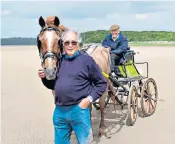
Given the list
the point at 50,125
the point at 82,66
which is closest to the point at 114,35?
the point at 50,125

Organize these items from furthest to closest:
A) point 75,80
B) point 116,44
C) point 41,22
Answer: point 116,44 < point 41,22 < point 75,80

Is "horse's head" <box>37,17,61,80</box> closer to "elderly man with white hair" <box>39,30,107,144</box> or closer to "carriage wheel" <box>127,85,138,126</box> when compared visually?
"elderly man with white hair" <box>39,30,107,144</box>

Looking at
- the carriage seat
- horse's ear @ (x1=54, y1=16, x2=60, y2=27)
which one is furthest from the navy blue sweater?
the carriage seat

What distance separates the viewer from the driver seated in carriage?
8195 mm

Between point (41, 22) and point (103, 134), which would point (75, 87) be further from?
point (103, 134)

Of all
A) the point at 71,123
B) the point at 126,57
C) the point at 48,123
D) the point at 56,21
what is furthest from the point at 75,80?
the point at 48,123

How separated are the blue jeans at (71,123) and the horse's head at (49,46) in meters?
0.42

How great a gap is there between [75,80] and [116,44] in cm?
450

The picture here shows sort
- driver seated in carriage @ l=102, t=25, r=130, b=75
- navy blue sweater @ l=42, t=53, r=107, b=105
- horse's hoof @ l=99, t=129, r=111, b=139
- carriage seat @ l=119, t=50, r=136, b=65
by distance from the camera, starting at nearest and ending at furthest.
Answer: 1. navy blue sweater @ l=42, t=53, r=107, b=105
2. horse's hoof @ l=99, t=129, r=111, b=139
3. driver seated in carriage @ l=102, t=25, r=130, b=75
4. carriage seat @ l=119, t=50, r=136, b=65

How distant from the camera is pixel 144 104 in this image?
898 cm

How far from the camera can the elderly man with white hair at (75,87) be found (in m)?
3.93

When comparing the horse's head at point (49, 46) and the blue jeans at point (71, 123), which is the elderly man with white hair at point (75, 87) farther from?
the horse's head at point (49, 46)

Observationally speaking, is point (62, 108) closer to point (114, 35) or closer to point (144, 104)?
point (114, 35)

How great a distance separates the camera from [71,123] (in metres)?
4.05
